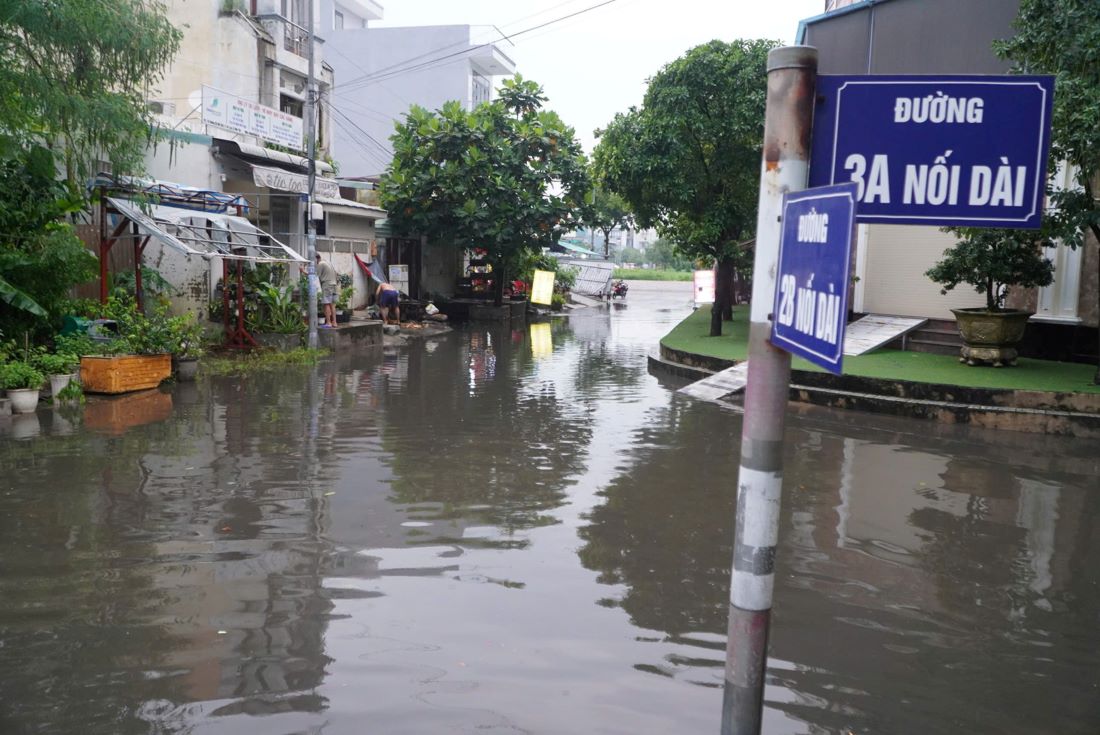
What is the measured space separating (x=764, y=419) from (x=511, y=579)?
349 centimetres

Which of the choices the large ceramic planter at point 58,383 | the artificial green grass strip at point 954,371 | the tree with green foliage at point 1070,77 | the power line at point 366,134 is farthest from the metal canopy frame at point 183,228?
the power line at point 366,134

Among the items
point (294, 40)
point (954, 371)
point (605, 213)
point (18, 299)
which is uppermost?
point (294, 40)

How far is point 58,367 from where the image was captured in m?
11.3

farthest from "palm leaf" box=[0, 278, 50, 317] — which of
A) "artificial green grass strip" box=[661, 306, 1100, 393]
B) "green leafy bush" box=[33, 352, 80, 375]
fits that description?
"artificial green grass strip" box=[661, 306, 1100, 393]

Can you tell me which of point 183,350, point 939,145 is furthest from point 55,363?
point 939,145

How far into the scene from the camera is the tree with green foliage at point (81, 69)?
35.4 ft

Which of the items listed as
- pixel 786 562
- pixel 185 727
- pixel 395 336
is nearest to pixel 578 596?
pixel 786 562

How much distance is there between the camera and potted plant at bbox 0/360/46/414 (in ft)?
33.9

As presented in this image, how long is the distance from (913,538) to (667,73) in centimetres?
1427

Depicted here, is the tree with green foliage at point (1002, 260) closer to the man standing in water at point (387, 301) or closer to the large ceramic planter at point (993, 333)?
the large ceramic planter at point (993, 333)

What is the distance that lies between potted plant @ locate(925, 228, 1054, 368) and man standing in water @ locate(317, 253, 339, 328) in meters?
11.6

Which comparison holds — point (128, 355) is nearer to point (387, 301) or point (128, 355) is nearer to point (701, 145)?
point (387, 301)

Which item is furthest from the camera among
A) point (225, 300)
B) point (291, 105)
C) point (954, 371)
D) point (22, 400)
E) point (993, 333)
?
point (291, 105)

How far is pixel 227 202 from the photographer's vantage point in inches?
645
